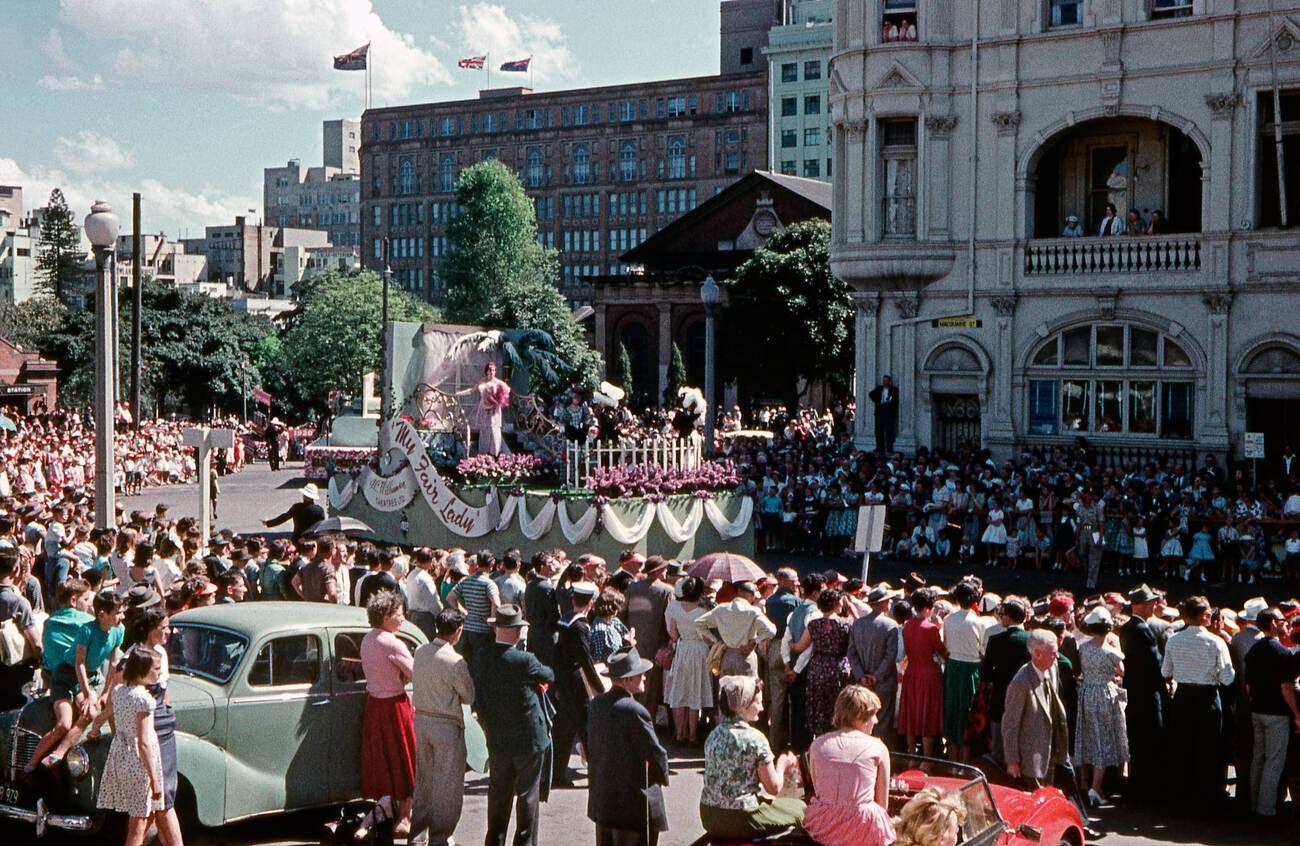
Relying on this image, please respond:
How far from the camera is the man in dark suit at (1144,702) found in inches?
482

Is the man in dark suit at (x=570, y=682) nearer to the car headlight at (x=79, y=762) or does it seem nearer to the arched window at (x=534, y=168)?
the car headlight at (x=79, y=762)

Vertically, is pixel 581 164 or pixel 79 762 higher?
pixel 581 164

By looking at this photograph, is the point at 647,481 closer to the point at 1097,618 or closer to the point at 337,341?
the point at 1097,618

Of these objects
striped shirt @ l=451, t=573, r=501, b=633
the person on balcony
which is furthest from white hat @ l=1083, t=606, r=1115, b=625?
the person on balcony

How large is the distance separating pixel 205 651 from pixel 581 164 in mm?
120118

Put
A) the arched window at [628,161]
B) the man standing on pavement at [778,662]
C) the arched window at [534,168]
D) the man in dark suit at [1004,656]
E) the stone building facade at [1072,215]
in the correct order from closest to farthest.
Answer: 1. the man in dark suit at [1004,656]
2. the man standing on pavement at [778,662]
3. the stone building facade at [1072,215]
4. the arched window at [628,161]
5. the arched window at [534,168]

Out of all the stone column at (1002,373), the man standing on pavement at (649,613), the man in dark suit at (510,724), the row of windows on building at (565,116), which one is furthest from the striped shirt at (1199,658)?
the row of windows on building at (565,116)

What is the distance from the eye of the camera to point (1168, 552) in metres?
25.3

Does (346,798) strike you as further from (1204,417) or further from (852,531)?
(1204,417)

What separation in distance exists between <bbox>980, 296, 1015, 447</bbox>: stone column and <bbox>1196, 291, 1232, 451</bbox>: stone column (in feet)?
13.3

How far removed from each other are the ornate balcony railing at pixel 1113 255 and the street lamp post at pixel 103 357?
827 inches

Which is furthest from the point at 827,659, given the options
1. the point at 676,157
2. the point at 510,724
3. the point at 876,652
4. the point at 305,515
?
the point at 676,157

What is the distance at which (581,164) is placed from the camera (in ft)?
422

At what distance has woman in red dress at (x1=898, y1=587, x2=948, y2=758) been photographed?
1277 centimetres
